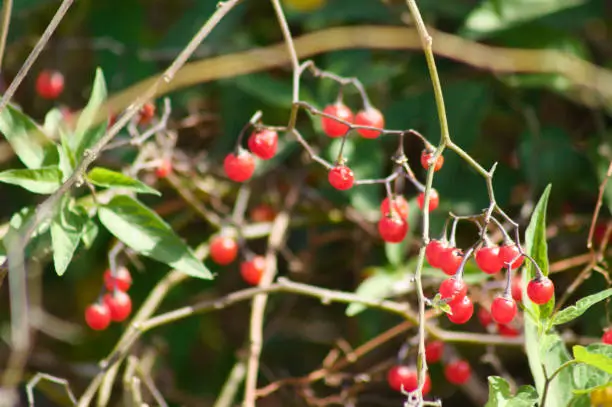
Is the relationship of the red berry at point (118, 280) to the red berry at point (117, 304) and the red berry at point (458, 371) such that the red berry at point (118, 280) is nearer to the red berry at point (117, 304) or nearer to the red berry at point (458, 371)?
the red berry at point (117, 304)

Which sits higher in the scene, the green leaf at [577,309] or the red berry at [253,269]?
the red berry at [253,269]

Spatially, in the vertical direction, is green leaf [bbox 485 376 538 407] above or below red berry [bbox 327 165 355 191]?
below

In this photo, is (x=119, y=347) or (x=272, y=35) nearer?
(x=119, y=347)

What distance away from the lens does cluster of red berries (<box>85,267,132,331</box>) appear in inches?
62.1

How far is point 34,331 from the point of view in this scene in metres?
2.41

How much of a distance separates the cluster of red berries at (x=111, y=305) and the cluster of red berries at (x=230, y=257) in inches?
8.3

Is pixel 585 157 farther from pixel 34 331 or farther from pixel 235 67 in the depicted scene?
pixel 34 331

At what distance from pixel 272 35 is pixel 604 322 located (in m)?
1.25

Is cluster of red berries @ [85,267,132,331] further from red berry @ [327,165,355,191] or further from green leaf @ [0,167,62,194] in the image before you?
red berry @ [327,165,355,191]

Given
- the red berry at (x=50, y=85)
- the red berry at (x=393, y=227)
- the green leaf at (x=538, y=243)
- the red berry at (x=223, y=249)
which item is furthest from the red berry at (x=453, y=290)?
the red berry at (x=50, y=85)

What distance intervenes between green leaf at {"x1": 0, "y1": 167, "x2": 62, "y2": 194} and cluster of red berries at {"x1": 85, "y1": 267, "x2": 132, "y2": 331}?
0.91 ft

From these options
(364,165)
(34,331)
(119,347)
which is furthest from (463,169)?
(34,331)

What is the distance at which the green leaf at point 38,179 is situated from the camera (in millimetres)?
1333

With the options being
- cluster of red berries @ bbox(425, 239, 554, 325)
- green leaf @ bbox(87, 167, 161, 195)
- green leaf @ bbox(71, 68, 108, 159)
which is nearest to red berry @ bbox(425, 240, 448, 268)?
cluster of red berries @ bbox(425, 239, 554, 325)
